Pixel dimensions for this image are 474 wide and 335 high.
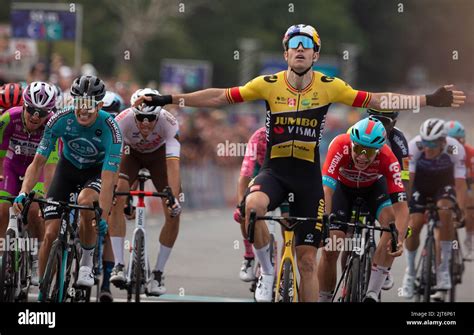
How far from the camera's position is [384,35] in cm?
9544

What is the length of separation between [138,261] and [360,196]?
2.17 m

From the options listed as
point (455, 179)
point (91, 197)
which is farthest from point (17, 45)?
point (91, 197)

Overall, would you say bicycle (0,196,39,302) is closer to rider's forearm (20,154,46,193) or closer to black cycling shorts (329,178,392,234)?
rider's forearm (20,154,46,193)

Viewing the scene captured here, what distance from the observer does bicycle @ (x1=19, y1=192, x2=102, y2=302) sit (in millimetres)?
10234

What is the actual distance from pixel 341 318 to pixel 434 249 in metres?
4.45

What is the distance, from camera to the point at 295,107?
10.5m

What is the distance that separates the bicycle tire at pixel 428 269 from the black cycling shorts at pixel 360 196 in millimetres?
1536

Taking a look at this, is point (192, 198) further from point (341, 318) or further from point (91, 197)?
point (341, 318)

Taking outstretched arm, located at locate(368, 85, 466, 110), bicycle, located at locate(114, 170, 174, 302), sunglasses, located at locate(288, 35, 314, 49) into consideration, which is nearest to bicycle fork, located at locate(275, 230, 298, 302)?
outstretched arm, located at locate(368, 85, 466, 110)

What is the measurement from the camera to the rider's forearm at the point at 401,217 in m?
11.2

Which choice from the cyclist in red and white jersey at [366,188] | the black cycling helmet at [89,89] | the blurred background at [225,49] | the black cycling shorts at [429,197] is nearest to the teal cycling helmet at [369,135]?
the cyclist in red and white jersey at [366,188]

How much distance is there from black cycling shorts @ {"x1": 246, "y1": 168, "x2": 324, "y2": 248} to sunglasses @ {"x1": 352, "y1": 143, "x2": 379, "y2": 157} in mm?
545

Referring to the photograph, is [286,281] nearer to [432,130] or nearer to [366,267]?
[366,267]

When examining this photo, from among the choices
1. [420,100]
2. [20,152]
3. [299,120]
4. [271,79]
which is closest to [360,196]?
Result: [299,120]
